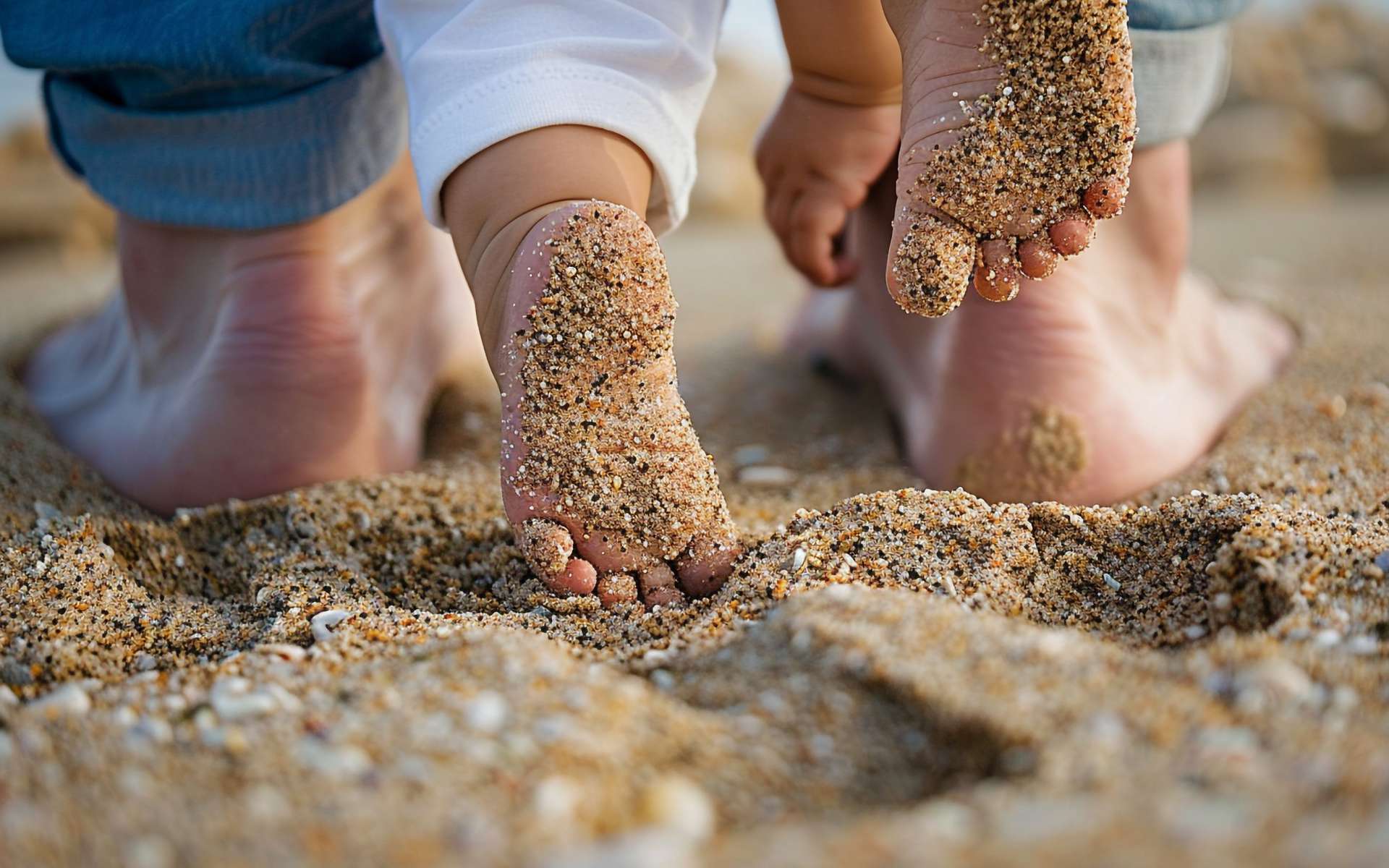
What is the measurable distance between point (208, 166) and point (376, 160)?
20 centimetres

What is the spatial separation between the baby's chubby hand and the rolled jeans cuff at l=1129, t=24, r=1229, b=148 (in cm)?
32

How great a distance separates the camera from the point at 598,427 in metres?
0.94

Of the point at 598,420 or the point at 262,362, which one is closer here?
the point at 598,420

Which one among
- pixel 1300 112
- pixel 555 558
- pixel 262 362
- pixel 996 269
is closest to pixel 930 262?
pixel 996 269

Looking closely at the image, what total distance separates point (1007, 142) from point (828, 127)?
430 mm

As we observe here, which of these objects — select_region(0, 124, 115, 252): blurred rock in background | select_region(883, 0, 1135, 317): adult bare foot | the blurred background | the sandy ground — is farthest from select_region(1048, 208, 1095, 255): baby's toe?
select_region(0, 124, 115, 252): blurred rock in background

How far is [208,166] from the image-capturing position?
1335 mm

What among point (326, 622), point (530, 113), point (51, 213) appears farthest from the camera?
point (51, 213)

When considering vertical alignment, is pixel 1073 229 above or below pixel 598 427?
above

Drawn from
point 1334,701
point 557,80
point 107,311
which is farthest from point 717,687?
point 107,311

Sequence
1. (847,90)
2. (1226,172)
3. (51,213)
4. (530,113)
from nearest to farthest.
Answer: (530,113) < (847,90) < (51,213) < (1226,172)

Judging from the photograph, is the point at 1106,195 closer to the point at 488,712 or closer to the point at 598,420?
the point at 598,420

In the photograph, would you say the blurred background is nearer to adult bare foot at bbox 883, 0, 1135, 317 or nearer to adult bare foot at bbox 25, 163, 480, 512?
adult bare foot at bbox 25, 163, 480, 512

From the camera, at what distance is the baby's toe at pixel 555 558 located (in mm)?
930
